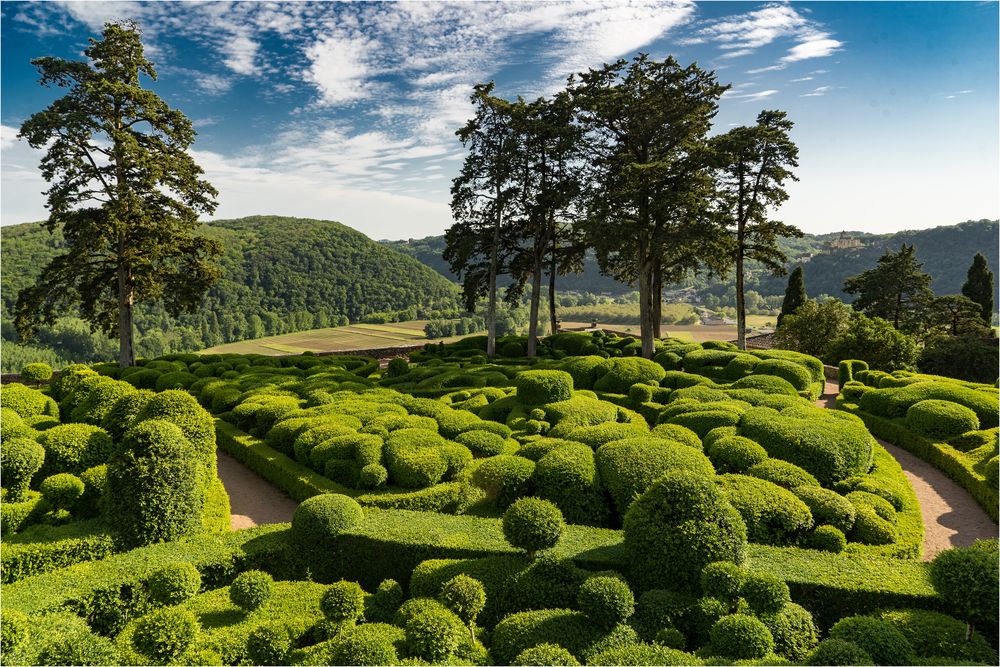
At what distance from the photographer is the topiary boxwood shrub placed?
9.52 metres

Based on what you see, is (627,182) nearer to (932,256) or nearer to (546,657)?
(546,657)

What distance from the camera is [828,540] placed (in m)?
9.30

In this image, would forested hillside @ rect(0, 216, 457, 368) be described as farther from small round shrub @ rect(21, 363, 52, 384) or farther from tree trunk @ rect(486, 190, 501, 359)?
tree trunk @ rect(486, 190, 501, 359)

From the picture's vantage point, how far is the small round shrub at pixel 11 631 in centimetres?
602

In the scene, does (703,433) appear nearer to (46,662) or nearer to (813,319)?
(46,662)

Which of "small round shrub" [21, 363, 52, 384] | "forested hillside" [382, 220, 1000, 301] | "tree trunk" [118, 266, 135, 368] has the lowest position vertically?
"small round shrub" [21, 363, 52, 384]

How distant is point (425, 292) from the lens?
4053 inches

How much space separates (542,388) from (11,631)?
41.9ft

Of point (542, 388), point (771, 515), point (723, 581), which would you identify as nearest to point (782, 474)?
point (771, 515)

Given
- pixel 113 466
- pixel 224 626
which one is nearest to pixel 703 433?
pixel 224 626

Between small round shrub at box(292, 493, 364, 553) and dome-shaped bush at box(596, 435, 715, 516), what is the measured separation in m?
5.10

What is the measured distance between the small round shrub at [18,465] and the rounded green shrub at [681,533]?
1099 centimetres

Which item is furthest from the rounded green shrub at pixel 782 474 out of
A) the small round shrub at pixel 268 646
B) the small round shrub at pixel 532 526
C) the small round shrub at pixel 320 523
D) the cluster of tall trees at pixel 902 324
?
the cluster of tall trees at pixel 902 324

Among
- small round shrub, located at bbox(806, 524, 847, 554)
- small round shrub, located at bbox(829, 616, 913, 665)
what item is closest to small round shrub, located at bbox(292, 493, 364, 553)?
small round shrub, located at bbox(829, 616, 913, 665)
